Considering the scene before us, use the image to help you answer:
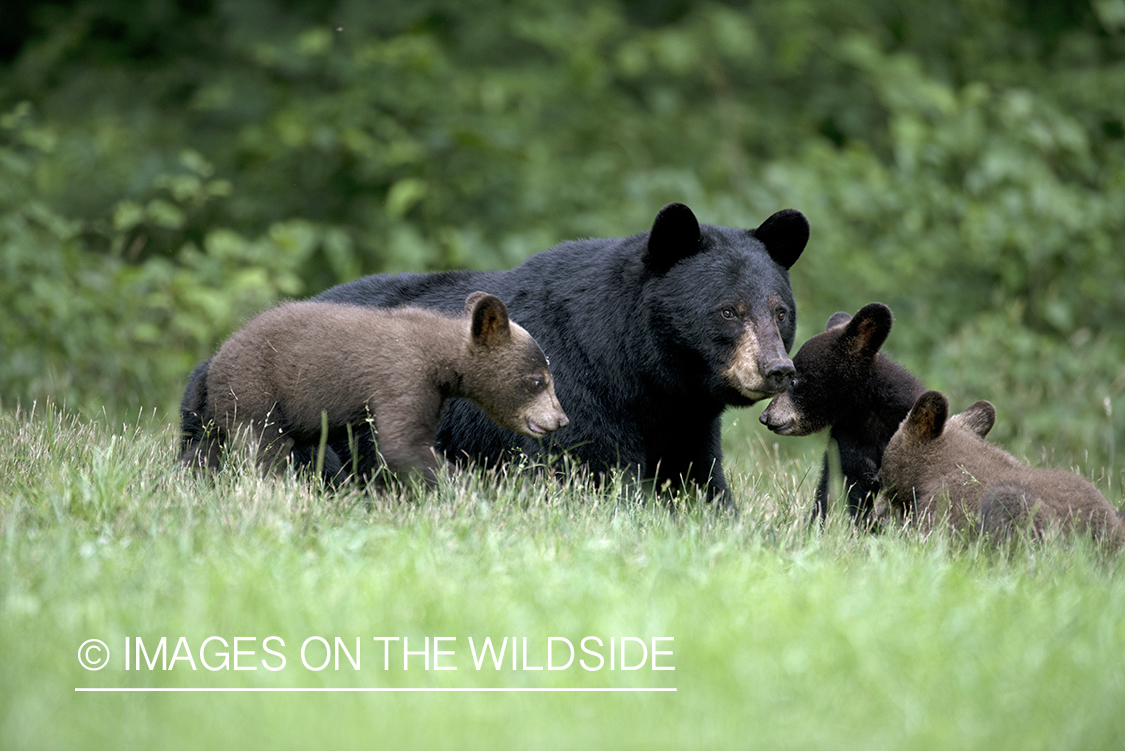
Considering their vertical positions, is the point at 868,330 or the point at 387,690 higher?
the point at 868,330

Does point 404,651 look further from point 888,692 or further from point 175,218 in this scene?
point 175,218

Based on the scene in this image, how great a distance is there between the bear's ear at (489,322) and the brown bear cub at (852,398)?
1.33m

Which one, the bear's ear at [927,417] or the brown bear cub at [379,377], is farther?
the bear's ear at [927,417]

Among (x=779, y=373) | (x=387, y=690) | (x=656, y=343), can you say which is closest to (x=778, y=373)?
(x=779, y=373)

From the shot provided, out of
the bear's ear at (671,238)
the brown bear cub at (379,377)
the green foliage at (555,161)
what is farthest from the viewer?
the green foliage at (555,161)

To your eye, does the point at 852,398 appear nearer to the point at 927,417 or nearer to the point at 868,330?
the point at 868,330

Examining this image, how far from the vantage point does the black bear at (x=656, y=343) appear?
499cm

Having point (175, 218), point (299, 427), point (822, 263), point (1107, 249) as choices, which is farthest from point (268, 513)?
point (1107, 249)

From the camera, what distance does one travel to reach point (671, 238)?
16.7 feet

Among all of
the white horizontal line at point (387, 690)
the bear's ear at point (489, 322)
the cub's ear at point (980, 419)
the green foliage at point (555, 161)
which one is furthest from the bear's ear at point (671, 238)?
the green foliage at point (555, 161)

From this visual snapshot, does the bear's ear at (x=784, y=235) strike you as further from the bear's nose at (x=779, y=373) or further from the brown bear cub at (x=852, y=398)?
the bear's nose at (x=779, y=373)

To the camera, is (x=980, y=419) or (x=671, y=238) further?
(x=980, y=419)

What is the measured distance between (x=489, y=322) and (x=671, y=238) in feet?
3.09

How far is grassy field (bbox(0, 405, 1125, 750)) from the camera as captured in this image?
9.42ft
